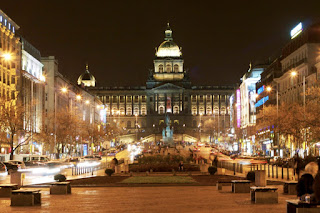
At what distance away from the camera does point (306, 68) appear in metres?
91.7

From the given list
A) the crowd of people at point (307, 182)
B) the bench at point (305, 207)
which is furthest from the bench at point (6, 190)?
the bench at point (305, 207)

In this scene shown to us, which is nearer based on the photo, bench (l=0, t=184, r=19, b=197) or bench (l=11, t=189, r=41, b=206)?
bench (l=11, t=189, r=41, b=206)

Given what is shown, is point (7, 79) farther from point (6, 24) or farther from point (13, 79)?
point (6, 24)

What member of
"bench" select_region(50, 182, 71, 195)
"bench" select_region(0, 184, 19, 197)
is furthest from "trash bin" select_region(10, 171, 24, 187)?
"bench" select_region(50, 182, 71, 195)

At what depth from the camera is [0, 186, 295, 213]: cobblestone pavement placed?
2148 cm

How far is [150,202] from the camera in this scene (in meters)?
24.0

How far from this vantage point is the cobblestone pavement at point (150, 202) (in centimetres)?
2148

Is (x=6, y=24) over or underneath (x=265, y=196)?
over

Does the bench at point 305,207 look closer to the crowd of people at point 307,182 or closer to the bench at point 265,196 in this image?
the crowd of people at point 307,182

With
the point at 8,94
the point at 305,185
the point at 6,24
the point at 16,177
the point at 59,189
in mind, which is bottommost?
the point at 59,189

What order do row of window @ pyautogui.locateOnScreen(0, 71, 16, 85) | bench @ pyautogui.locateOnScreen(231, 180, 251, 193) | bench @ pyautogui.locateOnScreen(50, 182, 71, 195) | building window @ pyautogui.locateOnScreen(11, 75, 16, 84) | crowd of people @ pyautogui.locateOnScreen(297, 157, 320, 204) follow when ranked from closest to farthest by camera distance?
crowd of people @ pyautogui.locateOnScreen(297, 157, 320, 204), bench @ pyautogui.locateOnScreen(50, 182, 71, 195), bench @ pyautogui.locateOnScreen(231, 180, 251, 193), row of window @ pyautogui.locateOnScreen(0, 71, 16, 85), building window @ pyautogui.locateOnScreen(11, 75, 16, 84)

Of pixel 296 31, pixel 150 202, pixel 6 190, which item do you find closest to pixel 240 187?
pixel 150 202

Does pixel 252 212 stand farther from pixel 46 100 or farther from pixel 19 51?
pixel 46 100

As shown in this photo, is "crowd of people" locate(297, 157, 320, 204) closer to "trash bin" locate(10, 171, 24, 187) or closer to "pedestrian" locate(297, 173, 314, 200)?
"pedestrian" locate(297, 173, 314, 200)
